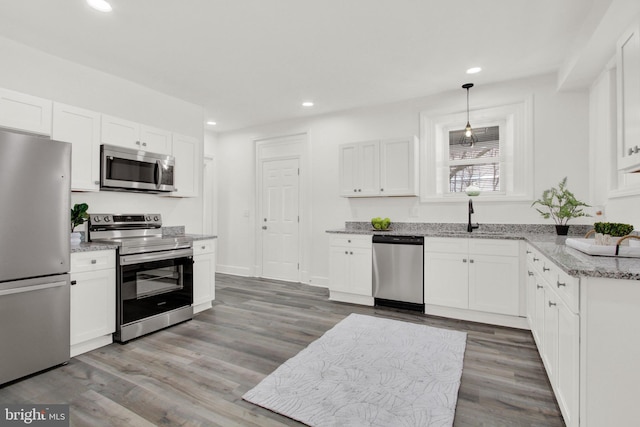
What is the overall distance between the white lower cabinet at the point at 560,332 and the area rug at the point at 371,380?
571 mm

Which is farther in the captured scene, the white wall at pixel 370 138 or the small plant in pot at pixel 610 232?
the white wall at pixel 370 138

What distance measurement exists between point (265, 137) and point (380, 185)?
2.40 m

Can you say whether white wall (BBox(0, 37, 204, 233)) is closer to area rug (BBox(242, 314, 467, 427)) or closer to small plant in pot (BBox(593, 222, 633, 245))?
area rug (BBox(242, 314, 467, 427))

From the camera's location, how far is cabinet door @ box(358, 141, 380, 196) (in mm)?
4219

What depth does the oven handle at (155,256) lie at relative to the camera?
2885 millimetres

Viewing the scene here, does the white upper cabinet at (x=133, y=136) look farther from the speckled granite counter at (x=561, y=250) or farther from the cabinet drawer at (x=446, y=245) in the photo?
the cabinet drawer at (x=446, y=245)

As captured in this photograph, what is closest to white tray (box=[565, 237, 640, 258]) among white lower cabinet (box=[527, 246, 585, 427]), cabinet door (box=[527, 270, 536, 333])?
white lower cabinet (box=[527, 246, 585, 427])

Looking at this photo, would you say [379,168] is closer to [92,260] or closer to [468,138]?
[468,138]

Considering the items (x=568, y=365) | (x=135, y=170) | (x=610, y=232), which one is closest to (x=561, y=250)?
(x=610, y=232)

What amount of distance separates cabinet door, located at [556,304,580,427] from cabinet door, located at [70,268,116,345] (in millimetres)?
3326

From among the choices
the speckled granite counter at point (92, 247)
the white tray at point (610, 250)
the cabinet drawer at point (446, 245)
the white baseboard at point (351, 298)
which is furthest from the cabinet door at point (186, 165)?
the white tray at point (610, 250)

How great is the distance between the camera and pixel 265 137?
18.2 feet

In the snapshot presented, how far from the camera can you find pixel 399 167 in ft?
13.4

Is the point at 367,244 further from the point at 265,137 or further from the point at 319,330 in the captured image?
the point at 265,137
